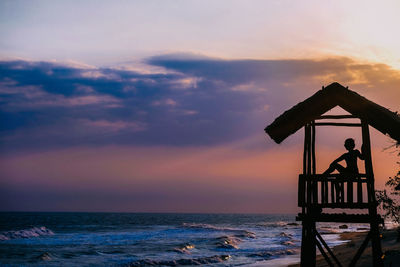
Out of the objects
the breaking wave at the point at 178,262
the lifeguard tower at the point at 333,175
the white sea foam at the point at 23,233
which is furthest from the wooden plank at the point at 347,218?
the white sea foam at the point at 23,233

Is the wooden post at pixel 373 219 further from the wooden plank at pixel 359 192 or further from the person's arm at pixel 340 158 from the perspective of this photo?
the person's arm at pixel 340 158

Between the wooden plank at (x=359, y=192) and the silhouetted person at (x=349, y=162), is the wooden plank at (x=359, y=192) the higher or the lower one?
the lower one

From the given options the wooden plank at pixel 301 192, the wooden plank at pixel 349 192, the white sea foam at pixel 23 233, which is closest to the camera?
the wooden plank at pixel 349 192

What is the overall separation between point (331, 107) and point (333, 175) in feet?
5.76

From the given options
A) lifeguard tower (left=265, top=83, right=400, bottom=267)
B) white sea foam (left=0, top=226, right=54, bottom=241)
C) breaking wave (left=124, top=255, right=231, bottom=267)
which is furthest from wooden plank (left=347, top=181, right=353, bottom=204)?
white sea foam (left=0, top=226, right=54, bottom=241)

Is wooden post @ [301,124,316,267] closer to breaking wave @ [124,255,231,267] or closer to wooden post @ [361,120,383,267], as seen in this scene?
wooden post @ [361,120,383,267]

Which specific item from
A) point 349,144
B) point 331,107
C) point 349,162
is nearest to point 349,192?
point 349,162

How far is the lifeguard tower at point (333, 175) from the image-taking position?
11539 millimetres

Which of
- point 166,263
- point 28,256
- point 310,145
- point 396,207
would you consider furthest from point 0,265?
point 310,145

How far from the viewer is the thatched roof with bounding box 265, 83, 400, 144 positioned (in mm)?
11648

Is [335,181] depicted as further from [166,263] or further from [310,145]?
[166,263]

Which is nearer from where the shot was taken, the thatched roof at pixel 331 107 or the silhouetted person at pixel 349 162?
the thatched roof at pixel 331 107

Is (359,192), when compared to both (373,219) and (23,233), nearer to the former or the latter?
(373,219)

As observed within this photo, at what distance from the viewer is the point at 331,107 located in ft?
40.3
